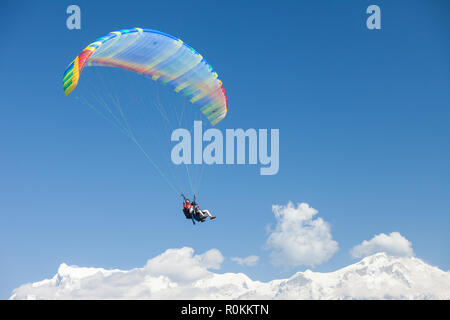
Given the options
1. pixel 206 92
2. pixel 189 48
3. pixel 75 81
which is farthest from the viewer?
pixel 206 92

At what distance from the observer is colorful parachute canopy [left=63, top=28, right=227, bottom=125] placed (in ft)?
103

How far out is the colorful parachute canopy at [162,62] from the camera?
1241 inches

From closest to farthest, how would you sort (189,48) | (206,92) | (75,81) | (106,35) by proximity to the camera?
(75,81) < (106,35) < (189,48) < (206,92)

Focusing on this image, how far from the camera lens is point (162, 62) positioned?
35.4 metres

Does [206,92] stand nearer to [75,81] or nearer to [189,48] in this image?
[189,48]
